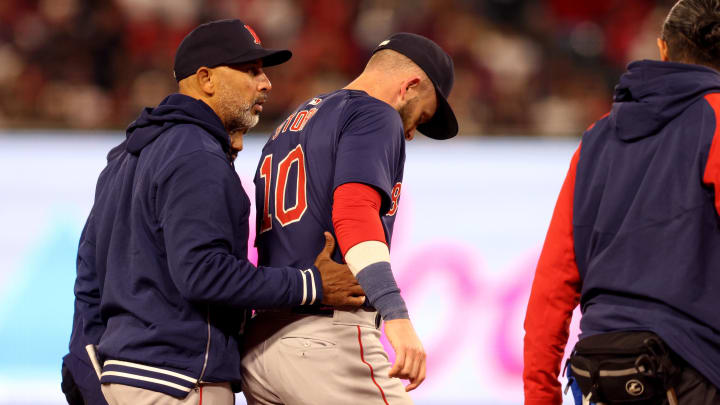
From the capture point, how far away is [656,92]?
2340mm

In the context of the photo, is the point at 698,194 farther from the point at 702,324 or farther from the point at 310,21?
the point at 310,21

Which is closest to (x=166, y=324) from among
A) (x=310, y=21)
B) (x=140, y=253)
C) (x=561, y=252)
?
(x=140, y=253)

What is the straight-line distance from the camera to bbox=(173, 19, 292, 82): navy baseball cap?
290 centimetres

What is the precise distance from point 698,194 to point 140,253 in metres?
1.55

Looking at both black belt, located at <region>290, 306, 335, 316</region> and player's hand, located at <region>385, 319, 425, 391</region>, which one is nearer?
player's hand, located at <region>385, 319, 425, 391</region>

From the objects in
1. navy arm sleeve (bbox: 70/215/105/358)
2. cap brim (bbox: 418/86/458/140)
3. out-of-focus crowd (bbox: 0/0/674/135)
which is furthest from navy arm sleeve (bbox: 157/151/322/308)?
out-of-focus crowd (bbox: 0/0/674/135)

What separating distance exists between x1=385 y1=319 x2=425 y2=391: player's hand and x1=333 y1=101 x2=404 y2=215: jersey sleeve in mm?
418

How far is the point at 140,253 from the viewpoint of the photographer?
8.66 feet

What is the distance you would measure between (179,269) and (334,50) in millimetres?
5027

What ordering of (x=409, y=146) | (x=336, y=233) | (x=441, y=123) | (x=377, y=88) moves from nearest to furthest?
(x=336, y=233), (x=377, y=88), (x=441, y=123), (x=409, y=146)

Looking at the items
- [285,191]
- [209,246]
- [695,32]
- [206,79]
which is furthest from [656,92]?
[206,79]

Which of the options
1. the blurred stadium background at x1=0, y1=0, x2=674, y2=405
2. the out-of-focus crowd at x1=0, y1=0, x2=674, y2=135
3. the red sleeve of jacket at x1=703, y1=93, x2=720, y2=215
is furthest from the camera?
the out-of-focus crowd at x1=0, y1=0, x2=674, y2=135

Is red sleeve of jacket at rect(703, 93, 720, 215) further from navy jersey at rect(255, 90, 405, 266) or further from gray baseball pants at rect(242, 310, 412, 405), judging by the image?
gray baseball pants at rect(242, 310, 412, 405)

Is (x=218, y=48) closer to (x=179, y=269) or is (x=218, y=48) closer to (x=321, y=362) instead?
(x=179, y=269)
